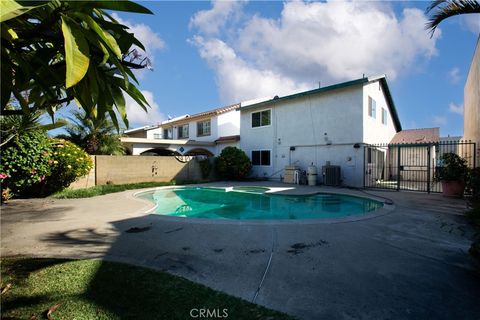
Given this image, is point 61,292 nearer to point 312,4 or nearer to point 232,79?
point 312,4

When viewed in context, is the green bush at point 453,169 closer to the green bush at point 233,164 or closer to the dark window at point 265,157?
the dark window at point 265,157

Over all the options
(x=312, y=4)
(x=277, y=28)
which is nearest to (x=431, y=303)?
(x=312, y=4)

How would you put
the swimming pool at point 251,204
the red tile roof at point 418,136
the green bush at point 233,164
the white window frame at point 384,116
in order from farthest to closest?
the red tile roof at point 418,136, the green bush at point 233,164, the white window frame at point 384,116, the swimming pool at point 251,204

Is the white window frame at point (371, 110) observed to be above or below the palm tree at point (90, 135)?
above

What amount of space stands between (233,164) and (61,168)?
10.5 metres

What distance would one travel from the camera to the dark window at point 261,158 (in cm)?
1930

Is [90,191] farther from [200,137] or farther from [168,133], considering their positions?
[168,133]

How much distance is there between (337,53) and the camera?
1507 centimetres

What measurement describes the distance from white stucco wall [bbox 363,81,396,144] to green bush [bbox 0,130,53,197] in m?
15.4

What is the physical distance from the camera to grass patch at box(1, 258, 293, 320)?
2.53 metres

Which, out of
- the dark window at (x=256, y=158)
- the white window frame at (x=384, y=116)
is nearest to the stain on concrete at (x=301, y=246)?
the dark window at (x=256, y=158)

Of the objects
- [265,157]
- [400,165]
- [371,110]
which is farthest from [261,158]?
[400,165]

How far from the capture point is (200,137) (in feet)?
84.0

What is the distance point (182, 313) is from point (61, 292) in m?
1.52
